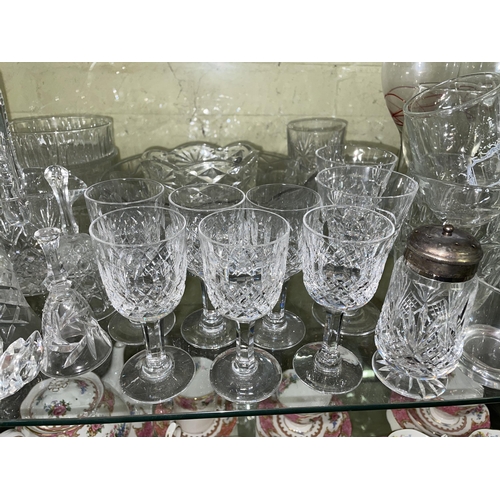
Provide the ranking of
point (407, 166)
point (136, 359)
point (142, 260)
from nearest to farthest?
point (142, 260) → point (136, 359) → point (407, 166)

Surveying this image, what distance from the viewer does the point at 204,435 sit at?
0.64 m

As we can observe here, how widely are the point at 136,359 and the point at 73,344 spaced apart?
0.09 metres

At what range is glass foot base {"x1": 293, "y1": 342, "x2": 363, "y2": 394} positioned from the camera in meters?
0.56

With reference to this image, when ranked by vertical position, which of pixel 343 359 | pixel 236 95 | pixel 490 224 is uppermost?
pixel 236 95

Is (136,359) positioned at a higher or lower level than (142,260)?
lower

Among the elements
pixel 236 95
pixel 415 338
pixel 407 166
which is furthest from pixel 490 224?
pixel 236 95

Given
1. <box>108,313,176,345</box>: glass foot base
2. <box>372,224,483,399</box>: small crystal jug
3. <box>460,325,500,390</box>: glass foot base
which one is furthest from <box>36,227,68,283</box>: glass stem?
<box>460,325,500,390</box>: glass foot base

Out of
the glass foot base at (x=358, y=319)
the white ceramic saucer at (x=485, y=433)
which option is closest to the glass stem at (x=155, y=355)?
the glass foot base at (x=358, y=319)

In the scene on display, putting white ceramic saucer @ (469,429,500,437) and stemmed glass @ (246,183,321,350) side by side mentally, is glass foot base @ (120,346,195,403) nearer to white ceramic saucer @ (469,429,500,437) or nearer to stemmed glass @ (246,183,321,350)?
stemmed glass @ (246,183,321,350)

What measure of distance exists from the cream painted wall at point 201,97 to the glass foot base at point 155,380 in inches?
17.6

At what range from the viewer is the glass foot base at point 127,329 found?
632 millimetres

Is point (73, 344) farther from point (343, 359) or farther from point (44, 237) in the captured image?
point (343, 359)

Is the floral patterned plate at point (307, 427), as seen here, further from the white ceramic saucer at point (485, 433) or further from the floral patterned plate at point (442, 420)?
the white ceramic saucer at point (485, 433)

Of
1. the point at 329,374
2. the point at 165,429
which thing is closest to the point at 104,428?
the point at 165,429
